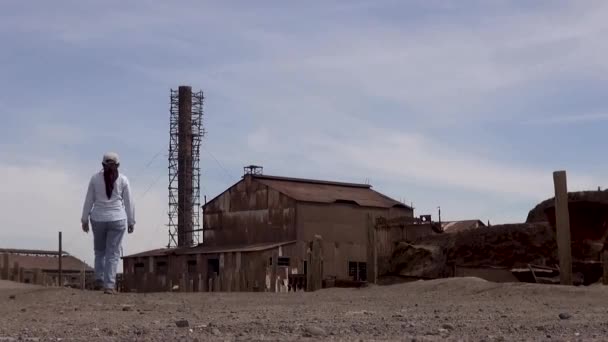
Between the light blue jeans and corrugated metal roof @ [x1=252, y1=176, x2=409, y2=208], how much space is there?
3722 centimetres

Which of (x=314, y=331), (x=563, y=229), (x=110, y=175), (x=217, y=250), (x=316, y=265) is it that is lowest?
(x=314, y=331)

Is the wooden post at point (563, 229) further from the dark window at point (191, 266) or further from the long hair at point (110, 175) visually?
the dark window at point (191, 266)

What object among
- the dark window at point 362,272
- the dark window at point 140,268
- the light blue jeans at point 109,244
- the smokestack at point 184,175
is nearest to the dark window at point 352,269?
the dark window at point 362,272

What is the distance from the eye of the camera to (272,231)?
52312 mm

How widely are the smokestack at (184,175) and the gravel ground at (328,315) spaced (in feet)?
175

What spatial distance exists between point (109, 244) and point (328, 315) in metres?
4.48

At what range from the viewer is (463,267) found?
24.9 m

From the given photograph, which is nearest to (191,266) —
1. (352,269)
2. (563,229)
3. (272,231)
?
(272,231)

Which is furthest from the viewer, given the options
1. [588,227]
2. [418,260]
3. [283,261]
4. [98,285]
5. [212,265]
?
[212,265]

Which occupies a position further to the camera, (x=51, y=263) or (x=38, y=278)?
(x=51, y=263)

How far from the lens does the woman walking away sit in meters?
14.0

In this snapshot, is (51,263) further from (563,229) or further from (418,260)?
Answer: (563,229)

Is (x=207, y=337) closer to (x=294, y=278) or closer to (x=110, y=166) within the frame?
(x=110, y=166)

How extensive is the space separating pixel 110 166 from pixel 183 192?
5527cm
